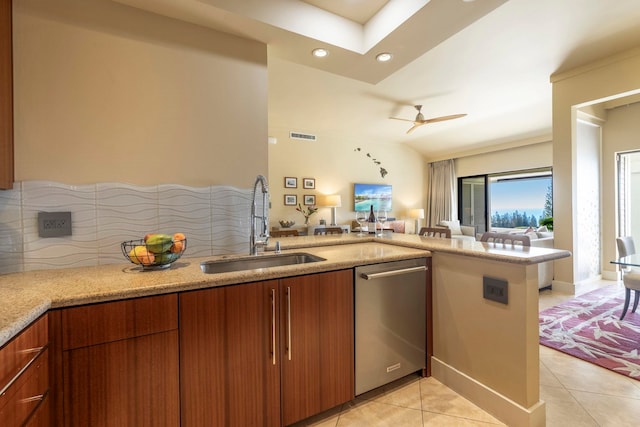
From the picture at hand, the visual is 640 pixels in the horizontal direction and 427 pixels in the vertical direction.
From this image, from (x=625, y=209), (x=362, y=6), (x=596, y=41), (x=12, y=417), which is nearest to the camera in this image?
(x=12, y=417)

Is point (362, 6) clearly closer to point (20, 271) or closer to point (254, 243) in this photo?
point (254, 243)

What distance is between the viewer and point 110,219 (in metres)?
1.55

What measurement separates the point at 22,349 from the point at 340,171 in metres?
5.76

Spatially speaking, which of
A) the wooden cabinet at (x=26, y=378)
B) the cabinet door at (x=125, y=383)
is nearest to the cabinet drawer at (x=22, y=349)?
the wooden cabinet at (x=26, y=378)

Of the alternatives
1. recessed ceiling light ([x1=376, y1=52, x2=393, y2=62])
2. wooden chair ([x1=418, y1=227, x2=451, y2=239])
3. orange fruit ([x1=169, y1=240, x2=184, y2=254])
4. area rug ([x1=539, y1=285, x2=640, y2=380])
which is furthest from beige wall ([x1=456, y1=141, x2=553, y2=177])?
orange fruit ([x1=169, y1=240, x2=184, y2=254])

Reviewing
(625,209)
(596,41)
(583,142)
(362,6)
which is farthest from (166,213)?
(625,209)

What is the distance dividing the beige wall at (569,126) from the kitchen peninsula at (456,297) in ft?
9.27

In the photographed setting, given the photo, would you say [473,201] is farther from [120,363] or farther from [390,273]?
[120,363]

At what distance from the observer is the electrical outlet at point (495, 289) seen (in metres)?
1.47

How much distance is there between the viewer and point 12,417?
0.72m

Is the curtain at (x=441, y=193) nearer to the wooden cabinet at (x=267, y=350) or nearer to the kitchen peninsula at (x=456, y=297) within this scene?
the kitchen peninsula at (x=456, y=297)

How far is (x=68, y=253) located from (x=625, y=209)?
6698mm

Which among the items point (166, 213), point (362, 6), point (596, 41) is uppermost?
point (596, 41)

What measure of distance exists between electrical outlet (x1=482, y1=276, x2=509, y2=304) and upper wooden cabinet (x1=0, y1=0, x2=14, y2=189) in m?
2.46
